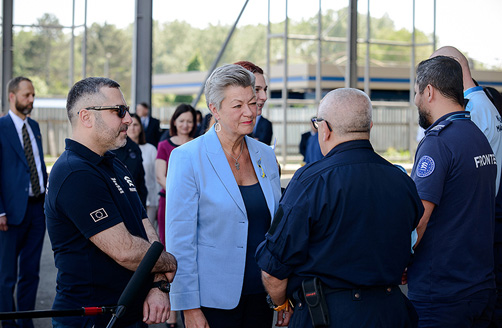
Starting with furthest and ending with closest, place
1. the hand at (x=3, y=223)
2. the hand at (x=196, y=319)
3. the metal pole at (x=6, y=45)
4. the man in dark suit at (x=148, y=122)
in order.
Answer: the metal pole at (x=6, y=45) → the man in dark suit at (x=148, y=122) → the hand at (x=3, y=223) → the hand at (x=196, y=319)

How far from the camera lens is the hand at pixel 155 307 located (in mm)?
2893

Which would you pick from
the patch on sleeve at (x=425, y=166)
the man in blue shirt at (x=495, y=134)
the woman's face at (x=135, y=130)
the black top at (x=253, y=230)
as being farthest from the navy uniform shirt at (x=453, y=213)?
the woman's face at (x=135, y=130)

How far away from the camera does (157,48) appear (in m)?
95.4

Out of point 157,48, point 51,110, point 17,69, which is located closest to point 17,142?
point 51,110

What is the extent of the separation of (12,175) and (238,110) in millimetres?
3063

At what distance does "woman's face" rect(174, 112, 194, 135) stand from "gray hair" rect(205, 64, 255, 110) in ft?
12.2

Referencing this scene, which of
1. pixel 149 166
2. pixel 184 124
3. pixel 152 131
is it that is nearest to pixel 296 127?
pixel 152 131

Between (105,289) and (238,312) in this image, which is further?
(238,312)

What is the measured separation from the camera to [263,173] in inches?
131

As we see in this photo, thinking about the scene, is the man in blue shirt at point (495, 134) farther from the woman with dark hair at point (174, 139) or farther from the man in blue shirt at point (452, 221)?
the woman with dark hair at point (174, 139)

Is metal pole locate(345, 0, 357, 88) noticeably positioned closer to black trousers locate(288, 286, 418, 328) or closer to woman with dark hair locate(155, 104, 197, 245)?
woman with dark hair locate(155, 104, 197, 245)

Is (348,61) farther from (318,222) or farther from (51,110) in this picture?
(51,110)

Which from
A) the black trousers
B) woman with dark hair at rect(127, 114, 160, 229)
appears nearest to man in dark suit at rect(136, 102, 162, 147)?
woman with dark hair at rect(127, 114, 160, 229)

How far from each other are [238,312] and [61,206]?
3.38 feet
